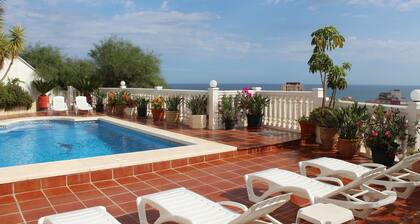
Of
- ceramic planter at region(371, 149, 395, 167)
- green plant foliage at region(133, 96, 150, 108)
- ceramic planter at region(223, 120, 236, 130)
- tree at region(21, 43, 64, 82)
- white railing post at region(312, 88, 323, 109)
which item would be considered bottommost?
ceramic planter at region(371, 149, 395, 167)

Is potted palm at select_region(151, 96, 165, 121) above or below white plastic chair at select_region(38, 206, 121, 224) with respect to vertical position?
above

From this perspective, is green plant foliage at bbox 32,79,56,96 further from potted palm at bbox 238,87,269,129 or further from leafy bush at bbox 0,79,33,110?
potted palm at bbox 238,87,269,129

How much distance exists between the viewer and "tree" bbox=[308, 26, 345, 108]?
7438mm

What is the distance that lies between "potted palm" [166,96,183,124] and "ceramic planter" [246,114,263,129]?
8.07 ft

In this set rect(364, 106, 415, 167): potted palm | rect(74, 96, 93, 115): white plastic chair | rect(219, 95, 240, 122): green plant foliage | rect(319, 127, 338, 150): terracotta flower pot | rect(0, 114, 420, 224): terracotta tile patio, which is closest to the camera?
rect(0, 114, 420, 224): terracotta tile patio

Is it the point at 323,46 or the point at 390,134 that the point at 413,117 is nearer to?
the point at 390,134

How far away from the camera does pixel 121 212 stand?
3.75 m

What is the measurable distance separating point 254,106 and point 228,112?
0.76 metres

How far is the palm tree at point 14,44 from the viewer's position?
15.0 metres

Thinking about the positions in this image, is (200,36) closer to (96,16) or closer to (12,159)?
(96,16)

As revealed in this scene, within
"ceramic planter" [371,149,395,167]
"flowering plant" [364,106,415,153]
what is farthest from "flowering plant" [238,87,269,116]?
"ceramic planter" [371,149,395,167]

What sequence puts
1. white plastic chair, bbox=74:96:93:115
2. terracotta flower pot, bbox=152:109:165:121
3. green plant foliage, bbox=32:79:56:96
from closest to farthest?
terracotta flower pot, bbox=152:109:165:121 → white plastic chair, bbox=74:96:93:115 → green plant foliage, bbox=32:79:56:96

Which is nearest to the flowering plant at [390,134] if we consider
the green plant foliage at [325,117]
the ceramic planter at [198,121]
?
the green plant foliage at [325,117]

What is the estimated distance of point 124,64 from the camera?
795 inches
